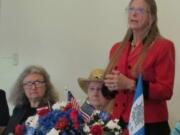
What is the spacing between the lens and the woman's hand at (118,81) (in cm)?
204

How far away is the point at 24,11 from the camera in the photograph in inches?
144

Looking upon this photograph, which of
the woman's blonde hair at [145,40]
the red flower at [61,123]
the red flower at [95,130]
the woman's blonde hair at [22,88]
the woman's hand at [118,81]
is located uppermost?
the woman's blonde hair at [145,40]

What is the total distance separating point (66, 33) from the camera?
11.2 feet

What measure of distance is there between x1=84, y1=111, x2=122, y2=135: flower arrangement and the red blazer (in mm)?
479

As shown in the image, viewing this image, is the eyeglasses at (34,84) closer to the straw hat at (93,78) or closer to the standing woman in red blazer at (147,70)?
the straw hat at (93,78)

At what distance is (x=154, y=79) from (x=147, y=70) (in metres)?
0.06

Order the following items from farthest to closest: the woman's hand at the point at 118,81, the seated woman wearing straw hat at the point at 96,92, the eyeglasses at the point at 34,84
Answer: the eyeglasses at the point at 34,84
the seated woman wearing straw hat at the point at 96,92
the woman's hand at the point at 118,81

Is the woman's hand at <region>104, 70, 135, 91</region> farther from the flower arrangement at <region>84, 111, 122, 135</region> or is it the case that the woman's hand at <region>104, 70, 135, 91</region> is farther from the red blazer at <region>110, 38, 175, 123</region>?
the flower arrangement at <region>84, 111, 122, 135</region>

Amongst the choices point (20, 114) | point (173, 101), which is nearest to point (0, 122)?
point (20, 114)

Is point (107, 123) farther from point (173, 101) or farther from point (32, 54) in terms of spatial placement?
point (32, 54)

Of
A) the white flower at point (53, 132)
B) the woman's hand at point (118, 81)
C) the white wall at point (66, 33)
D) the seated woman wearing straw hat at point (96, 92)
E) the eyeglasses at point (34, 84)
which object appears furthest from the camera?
the white wall at point (66, 33)

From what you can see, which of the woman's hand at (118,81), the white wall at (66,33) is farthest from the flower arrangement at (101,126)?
the white wall at (66,33)

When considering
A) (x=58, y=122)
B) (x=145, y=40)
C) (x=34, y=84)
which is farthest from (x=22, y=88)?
(x=58, y=122)

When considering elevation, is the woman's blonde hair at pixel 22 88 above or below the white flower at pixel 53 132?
below
